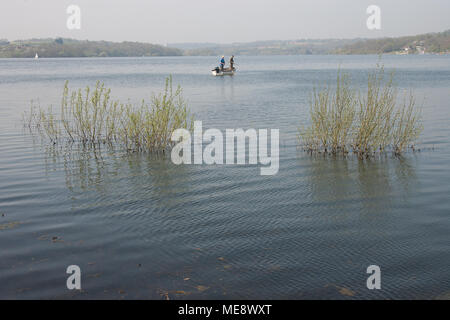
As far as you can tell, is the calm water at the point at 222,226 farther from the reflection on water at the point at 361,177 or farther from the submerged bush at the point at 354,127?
the submerged bush at the point at 354,127

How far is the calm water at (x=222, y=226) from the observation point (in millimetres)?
6164

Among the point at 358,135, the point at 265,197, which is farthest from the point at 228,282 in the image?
the point at 358,135

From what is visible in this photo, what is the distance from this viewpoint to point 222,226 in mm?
8297

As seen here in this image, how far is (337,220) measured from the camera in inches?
338

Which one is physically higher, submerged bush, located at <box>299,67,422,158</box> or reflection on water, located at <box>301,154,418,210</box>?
submerged bush, located at <box>299,67,422,158</box>

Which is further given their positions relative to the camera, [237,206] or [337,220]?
[237,206]

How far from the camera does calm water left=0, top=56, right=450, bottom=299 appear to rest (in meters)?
6.16

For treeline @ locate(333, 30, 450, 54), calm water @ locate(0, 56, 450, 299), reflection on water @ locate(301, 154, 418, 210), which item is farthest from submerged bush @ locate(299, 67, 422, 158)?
treeline @ locate(333, 30, 450, 54)

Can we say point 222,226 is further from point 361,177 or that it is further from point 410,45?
point 410,45

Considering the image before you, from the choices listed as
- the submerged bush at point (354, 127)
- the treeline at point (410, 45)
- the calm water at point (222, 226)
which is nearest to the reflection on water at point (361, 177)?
the calm water at point (222, 226)

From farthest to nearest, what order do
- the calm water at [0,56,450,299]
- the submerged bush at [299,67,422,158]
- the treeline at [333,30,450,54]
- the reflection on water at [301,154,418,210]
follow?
the treeline at [333,30,450,54]
the submerged bush at [299,67,422,158]
the reflection on water at [301,154,418,210]
the calm water at [0,56,450,299]

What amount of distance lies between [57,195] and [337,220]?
6.04 m

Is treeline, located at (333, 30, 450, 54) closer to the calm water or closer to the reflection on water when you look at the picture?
the reflection on water
